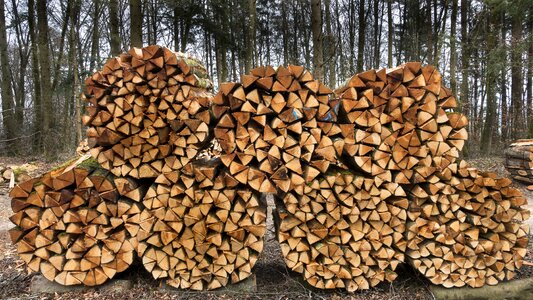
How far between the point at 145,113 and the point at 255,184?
49.7 inches

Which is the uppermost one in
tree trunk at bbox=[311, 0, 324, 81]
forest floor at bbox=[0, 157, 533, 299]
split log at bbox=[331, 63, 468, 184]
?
tree trunk at bbox=[311, 0, 324, 81]

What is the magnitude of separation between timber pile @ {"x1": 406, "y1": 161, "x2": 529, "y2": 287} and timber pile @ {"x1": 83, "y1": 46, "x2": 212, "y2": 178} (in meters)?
2.34

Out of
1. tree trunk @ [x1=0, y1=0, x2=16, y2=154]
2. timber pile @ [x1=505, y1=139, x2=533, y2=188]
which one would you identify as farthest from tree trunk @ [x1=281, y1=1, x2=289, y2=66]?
timber pile @ [x1=505, y1=139, x2=533, y2=188]

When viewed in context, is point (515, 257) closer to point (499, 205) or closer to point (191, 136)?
point (499, 205)

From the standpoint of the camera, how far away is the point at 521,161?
851 cm

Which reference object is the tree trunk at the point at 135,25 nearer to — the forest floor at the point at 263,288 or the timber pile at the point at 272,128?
the forest floor at the point at 263,288

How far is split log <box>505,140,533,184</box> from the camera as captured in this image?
827cm

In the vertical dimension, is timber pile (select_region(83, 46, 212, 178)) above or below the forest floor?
above

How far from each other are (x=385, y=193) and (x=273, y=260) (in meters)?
1.73

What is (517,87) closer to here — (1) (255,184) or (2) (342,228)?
(2) (342,228)

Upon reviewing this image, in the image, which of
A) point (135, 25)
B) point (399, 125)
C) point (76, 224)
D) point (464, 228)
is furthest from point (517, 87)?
point (76, 224)

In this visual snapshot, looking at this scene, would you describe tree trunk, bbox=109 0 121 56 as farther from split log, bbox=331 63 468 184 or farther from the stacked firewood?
split log, bbox=331 63 468 184

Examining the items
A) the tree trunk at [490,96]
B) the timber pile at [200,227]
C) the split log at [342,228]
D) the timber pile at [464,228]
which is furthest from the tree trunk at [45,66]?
the tree trunk at [490,96]

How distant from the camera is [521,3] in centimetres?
985
